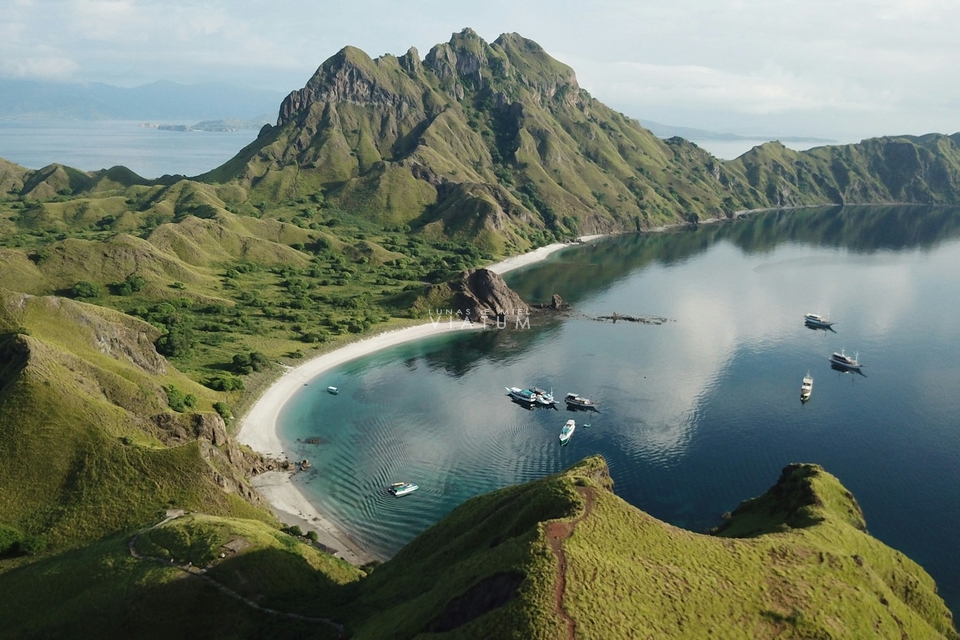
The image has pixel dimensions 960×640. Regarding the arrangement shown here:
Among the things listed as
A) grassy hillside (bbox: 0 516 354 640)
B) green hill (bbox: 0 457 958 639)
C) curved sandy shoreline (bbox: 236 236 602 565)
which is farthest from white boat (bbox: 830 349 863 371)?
grassy hillside (bbox: 0 516 354 640)

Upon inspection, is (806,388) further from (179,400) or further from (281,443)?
(179,400)

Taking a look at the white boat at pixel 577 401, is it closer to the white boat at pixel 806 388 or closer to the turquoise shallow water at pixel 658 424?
the turquoise shallow water at pixel 658 424

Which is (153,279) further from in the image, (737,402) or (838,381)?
(838,381)

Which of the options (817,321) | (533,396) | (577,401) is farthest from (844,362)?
(533,396)

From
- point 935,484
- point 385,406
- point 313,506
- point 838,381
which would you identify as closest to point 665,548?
point 313,506

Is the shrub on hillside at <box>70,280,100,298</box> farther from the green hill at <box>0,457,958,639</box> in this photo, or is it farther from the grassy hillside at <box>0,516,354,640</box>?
the green hill at <box>0,457,958,639</box>

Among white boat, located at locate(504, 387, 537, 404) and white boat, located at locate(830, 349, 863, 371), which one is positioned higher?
white boat, located at locate(830, 349, 863, 371)
